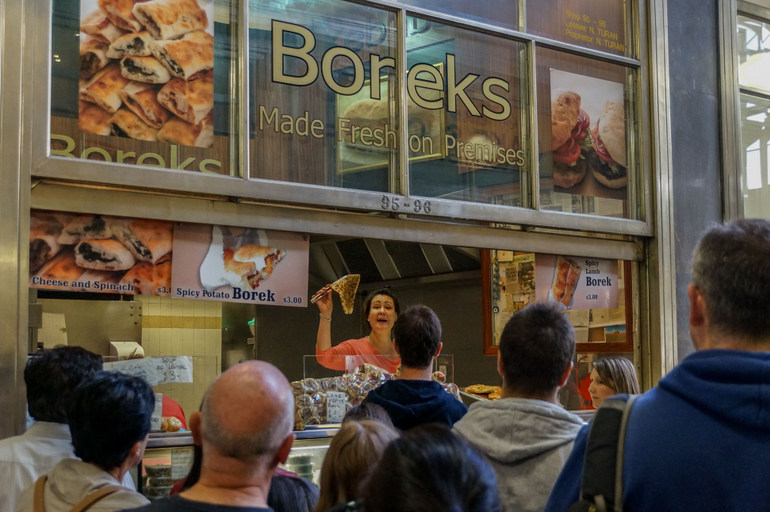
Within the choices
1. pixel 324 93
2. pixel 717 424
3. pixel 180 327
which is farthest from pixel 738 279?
pixel 180 327

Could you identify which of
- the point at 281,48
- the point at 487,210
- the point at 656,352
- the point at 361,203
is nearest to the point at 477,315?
the point at 656,352

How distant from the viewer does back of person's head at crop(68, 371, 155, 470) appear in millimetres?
2775

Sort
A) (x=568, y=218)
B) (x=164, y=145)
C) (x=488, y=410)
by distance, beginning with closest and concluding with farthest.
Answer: (x=488, y=410)
(x=164, y=145)
(x=568, y=218)

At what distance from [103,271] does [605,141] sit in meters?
3.61

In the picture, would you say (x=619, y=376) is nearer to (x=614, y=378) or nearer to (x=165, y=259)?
(x=614, y=378)

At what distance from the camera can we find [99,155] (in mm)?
4480

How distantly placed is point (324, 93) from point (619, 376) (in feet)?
7.51

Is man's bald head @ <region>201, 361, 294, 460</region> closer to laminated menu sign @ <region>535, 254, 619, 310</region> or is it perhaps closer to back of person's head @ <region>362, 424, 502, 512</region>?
back of person's head @ <region>362, 424, 502, 512</region>

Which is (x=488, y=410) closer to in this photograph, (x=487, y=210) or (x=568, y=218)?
(x=487, y=210)

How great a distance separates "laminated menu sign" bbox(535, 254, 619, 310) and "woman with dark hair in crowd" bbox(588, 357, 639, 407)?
1080 mm

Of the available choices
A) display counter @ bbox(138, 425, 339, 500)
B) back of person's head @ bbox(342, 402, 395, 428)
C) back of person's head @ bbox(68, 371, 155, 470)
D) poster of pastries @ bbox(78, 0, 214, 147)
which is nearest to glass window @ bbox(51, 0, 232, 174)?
poster of pastries @ bbox(78, 0, 214, 147)

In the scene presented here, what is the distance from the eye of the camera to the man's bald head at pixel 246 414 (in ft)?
6.70

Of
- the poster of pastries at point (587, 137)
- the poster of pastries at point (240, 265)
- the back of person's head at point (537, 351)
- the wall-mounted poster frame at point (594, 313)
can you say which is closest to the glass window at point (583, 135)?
the poster of pastries at point (587, 137)

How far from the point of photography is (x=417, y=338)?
3902 millimetres
